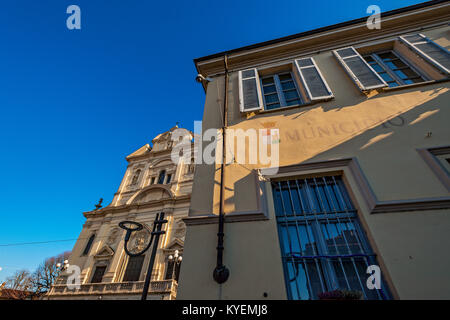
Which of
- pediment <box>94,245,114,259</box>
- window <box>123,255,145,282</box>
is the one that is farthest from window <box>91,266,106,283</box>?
window <box>123,255,145,282</box>

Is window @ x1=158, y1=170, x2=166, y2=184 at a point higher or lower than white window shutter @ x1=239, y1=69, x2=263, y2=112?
higher

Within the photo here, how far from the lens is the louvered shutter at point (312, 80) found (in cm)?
507

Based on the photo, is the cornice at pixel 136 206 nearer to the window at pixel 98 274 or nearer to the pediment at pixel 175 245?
the pediment at pixel 175 245

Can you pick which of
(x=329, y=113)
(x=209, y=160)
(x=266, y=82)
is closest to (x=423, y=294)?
(x=329, y=113)

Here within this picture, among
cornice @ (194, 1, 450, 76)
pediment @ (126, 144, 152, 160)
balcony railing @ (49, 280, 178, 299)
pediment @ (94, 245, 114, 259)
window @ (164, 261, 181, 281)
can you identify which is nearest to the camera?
cornice @ (194, 1, 450, 76)

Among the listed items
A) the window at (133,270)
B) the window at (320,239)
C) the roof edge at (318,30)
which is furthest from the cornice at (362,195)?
the window at (133,270)

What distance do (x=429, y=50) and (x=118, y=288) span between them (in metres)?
21.2

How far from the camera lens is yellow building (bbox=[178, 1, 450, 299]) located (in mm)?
2816

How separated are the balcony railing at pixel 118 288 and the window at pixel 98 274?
2.52ft

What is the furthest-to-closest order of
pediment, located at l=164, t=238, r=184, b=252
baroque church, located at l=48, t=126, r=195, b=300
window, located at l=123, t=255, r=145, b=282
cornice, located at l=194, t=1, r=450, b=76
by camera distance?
1. pediment, located at l=164, t=238, r=184, b=252
2. window, located at l=123, t=255, r=145, b=282
3. baroque church, located at l=48, t=126, r=195, b=300
4. cornice, located at l=194, t=1, r=450, b=76

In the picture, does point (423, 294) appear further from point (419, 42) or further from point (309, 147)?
point (419, 42)

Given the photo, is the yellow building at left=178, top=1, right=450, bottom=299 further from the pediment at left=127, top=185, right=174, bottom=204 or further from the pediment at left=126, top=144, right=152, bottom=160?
the pediment at left=126, top=144, right=152, bottom=160

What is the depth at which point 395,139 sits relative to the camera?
3.79m
